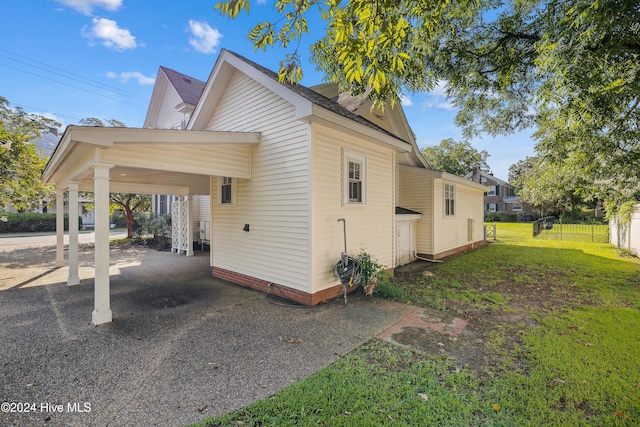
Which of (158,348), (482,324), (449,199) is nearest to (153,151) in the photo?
(158,348)

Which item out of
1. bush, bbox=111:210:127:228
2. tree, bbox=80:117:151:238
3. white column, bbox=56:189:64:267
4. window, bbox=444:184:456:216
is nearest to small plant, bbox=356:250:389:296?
window, bbox=444:184:456:216

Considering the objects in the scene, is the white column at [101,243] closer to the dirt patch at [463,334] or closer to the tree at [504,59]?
the tree at [504,59]

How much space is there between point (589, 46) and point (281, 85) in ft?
16.5

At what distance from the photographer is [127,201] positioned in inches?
642

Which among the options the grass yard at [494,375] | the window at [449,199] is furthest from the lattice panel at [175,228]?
the window at [449,199]

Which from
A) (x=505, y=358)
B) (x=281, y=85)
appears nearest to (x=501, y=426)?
(x=505, y=358)

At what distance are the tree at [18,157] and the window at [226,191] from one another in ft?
28.9

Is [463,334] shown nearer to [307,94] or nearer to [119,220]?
[307,94]

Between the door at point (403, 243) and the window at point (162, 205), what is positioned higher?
the window at point (162, 205)

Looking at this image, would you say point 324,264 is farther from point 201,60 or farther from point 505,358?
point 201,60

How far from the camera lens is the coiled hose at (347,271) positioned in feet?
19.1

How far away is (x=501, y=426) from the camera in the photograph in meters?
2.50

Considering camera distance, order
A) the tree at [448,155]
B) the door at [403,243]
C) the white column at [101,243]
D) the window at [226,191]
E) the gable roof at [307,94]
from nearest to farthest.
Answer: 1. the white column at [101,243]
2. the gable roof at [307,94]
3. the window at [226,191]
4. the door at [403,243]
5. the tree at [448,155]

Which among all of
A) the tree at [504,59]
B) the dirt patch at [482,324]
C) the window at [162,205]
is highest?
the tree at [504,59]
